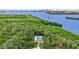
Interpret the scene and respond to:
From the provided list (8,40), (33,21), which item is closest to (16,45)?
(8,40)

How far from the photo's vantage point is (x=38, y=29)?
99.2 inches

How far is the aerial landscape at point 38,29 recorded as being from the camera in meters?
2.51

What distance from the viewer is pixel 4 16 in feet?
8.24

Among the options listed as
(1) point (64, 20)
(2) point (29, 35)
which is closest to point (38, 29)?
(2) point (29, 35)

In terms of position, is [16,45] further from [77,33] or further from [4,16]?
[77,33]

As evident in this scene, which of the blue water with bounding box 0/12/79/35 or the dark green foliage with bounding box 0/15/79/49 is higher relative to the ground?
the blue water with bounding box 0/12/79/35

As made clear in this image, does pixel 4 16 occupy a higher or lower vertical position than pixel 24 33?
higher

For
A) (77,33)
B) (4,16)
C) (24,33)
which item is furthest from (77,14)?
(4,16)

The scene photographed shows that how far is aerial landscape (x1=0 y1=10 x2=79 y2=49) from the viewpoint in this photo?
2.51 m

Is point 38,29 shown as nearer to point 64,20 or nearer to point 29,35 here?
point 29,35

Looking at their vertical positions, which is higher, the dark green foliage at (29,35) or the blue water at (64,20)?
the blue water at (64,20)

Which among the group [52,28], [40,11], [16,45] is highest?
[40,11]

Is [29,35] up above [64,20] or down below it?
below

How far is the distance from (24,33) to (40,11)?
0.83 feet
